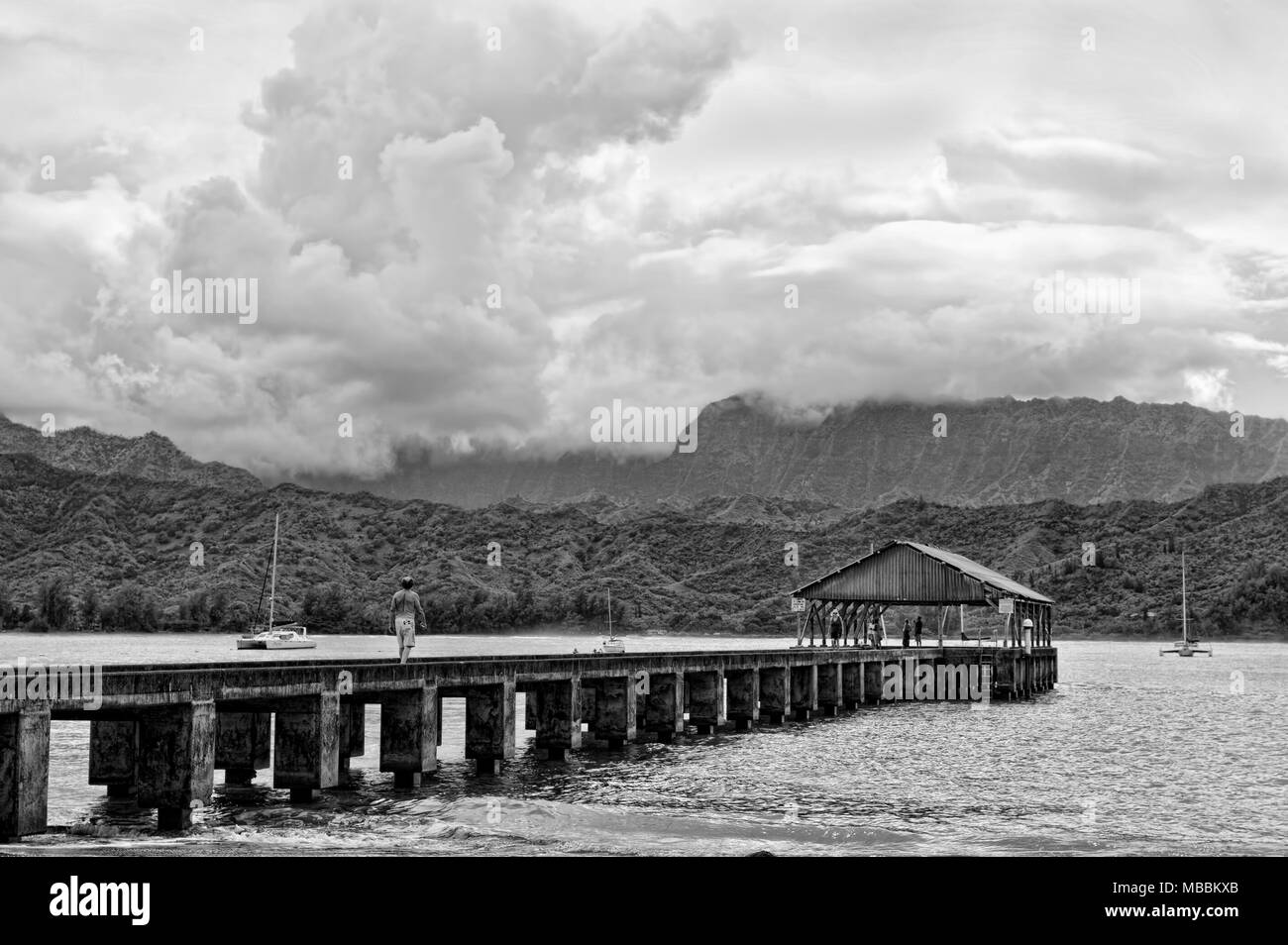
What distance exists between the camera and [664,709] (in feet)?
140

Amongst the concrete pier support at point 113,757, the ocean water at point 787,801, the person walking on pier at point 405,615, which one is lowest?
the ocean water at point 787,801

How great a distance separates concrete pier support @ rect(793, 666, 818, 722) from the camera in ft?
183

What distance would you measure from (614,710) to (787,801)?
960 centimetres

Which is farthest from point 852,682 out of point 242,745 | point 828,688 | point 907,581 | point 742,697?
point 242,745

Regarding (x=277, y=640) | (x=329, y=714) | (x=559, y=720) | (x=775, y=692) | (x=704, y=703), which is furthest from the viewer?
(x=277, y=640)

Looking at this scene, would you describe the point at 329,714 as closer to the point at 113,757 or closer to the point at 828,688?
the point at 113,757

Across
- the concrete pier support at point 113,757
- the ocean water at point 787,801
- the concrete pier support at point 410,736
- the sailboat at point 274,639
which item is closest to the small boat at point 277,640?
the sailboat at point 274,639

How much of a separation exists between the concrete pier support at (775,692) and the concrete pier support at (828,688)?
608 cm

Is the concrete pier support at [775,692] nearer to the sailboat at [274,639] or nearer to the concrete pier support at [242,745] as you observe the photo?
the concrete pier support at [242,745]

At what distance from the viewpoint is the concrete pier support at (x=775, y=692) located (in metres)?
53.1

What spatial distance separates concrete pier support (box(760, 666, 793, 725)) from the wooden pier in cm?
6
